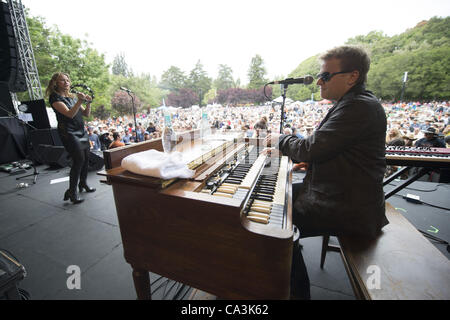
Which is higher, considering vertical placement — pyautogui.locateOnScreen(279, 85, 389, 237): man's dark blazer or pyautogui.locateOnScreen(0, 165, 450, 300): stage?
pyautogui.locateOnScreen(279, 85, 389, 237): man's dark blazer

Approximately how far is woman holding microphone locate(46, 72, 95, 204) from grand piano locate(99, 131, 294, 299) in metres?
2.77

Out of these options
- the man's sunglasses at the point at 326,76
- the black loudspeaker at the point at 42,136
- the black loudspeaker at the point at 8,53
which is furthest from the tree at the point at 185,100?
the man's sunglasses at the point at 326,76

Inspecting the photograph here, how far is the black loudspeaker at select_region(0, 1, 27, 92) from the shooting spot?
6.13 meters

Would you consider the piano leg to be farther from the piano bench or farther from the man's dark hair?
the man's dark hair

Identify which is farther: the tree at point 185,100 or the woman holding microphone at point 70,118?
the tree at point 185,100

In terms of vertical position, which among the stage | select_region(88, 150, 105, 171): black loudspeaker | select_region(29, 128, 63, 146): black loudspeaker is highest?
select_region(29, 128, 63, 146): black loudspeaker

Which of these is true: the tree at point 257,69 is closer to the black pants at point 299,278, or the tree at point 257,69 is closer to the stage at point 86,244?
the stage at point 86,244

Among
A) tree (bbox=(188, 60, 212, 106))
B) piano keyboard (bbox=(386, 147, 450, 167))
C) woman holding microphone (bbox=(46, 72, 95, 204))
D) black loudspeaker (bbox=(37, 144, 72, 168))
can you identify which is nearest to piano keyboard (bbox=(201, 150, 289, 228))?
piano keyboard (bbox=(386, 147, 450, 167))

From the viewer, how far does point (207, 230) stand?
103 centimetres

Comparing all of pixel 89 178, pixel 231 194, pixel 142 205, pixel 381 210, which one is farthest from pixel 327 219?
pixel 89 178

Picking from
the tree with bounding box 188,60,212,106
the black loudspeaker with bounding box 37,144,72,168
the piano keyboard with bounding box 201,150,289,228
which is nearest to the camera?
the piano keyboard with bounding box 201,150,289,228

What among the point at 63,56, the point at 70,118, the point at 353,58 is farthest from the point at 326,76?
the point at 63,56

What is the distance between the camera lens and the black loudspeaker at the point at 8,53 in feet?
20.1

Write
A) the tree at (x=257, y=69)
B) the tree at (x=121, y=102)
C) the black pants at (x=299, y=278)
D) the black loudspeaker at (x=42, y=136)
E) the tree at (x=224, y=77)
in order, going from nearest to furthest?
1. the black pants at (x=299, y=278)
2. the black loudspeaker at (x=42, y=136)
3. the tree at (x=121, y=102)
4. the tree at (x=257, y=69)
5. the tree at (x=224, y=77)
